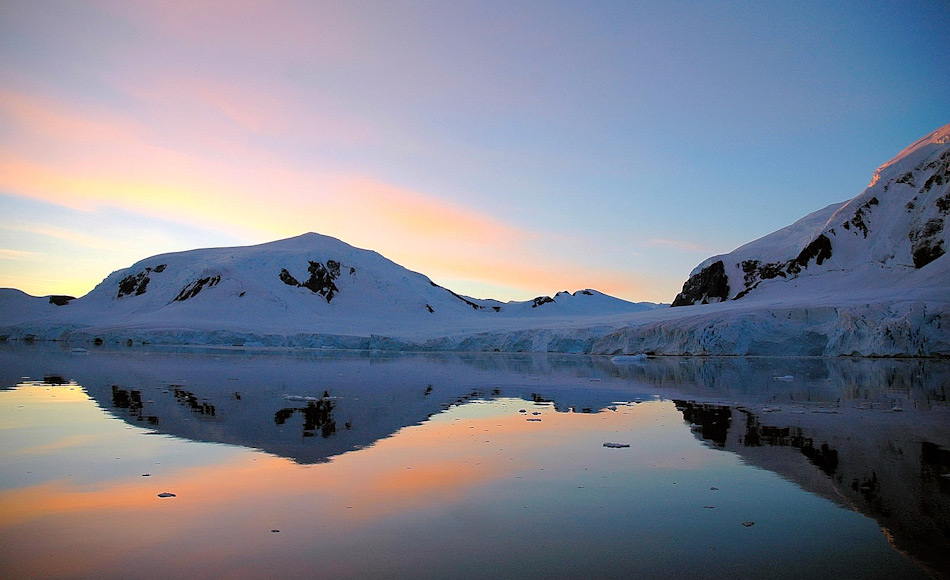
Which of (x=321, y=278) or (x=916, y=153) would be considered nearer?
(x=916, y=153)

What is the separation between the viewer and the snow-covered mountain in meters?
62.8

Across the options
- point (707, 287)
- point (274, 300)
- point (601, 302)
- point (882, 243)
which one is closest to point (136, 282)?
point (274, 300)

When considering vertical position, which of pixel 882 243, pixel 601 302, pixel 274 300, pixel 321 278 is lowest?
pixel 274 300

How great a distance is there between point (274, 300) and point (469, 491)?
73.6 metres

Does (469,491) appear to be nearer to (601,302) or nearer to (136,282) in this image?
(601,302)

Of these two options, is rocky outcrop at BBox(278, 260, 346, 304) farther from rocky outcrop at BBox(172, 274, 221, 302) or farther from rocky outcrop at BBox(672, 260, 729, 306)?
rocky outcrop at BBox(672, 260, 729, 306)

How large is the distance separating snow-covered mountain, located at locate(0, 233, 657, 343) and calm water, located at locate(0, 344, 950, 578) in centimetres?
4844

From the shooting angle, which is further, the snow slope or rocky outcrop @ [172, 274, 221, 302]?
rocky outcrop @ [172, 274, 221, 302]

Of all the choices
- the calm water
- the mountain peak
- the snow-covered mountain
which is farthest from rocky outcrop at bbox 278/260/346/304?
the calm water

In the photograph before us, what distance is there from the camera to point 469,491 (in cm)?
564

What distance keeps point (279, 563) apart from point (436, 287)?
93.4 m

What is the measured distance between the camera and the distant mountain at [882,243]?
50844 mm

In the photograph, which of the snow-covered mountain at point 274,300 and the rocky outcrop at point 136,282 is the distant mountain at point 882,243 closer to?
the snow-covered mountain at point 274,300

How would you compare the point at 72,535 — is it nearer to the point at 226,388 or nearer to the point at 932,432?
the point at 932,432
